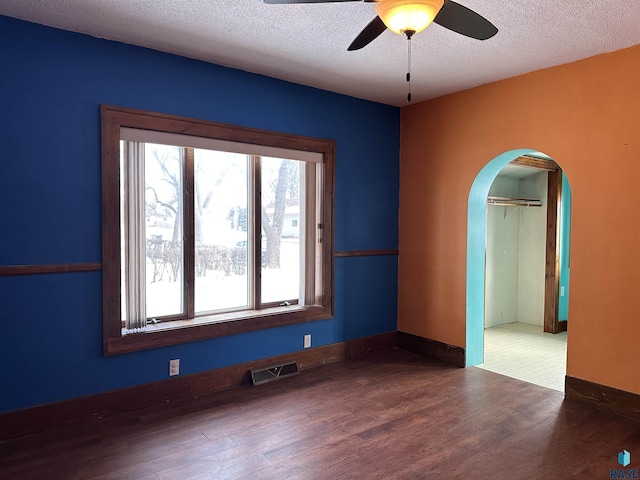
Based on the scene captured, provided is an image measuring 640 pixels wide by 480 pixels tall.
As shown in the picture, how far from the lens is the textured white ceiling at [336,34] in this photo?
104 inches

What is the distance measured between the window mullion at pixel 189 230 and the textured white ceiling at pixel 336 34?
83 centimetres

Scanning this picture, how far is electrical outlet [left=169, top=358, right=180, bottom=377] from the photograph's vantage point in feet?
11.3

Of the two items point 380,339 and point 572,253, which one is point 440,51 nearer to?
point 572,253

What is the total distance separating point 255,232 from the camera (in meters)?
4.05

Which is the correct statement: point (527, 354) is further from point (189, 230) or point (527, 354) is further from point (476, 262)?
point (189, 230)

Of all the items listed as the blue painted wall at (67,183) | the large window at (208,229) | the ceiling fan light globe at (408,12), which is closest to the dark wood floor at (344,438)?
the blue painted wall at (67,183)

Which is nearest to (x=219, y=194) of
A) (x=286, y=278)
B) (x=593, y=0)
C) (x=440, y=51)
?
(x=286, y=278)

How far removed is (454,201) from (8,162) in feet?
11.9

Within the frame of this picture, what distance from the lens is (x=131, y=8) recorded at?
267 centimetres

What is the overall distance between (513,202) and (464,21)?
4.08 metres

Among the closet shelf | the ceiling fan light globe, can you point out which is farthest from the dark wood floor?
the closet shelf

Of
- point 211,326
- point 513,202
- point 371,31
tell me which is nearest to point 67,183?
point 211,326
